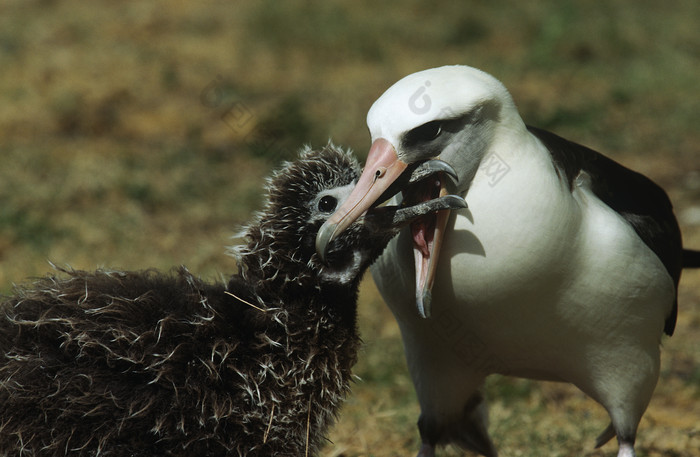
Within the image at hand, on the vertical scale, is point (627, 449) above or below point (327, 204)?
below

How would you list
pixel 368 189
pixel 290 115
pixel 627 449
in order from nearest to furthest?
pixel 368 189 → pixel 627 449 → pixel 290 115

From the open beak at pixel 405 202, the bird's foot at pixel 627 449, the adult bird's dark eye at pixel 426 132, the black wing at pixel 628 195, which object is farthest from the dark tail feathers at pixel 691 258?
the adult bird's dark eye at pixel 426 132

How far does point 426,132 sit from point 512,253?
60 cm

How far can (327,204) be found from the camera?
3.66 metres

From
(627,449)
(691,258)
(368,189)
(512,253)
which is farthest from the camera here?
(691,258)

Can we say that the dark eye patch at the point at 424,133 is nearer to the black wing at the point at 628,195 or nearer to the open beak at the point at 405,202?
the open beak at the point at 405,202

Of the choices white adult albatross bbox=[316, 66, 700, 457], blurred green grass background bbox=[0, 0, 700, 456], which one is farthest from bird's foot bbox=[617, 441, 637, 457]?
blurred green grass background bbox=[0, 0, 700, 456]

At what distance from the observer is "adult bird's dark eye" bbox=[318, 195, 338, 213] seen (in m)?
3.66

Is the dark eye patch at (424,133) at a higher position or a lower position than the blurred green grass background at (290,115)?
higher

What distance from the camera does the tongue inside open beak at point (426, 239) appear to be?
352 cm

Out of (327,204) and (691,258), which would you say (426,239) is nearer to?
(327,204)

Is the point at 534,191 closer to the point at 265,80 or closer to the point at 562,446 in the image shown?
the point at 562,446

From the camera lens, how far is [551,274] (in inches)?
143

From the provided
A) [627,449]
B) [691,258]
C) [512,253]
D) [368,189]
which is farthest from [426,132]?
[691,258]
